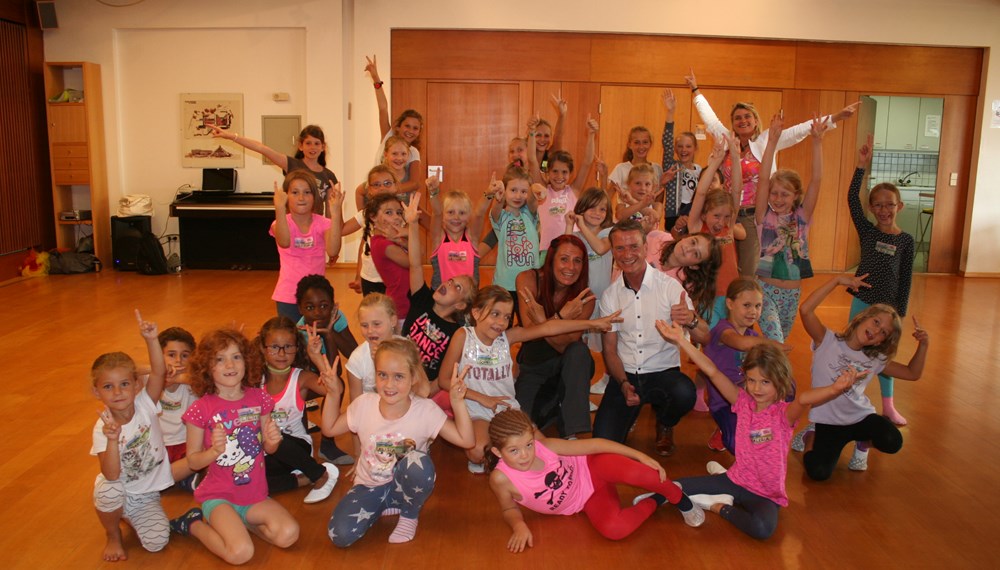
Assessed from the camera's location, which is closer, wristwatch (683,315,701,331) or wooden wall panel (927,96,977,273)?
wristwatch (683,315,701,331)

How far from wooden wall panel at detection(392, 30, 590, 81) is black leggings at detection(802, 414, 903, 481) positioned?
6.64m

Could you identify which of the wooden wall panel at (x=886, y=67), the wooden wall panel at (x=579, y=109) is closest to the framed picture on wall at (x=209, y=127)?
the wooden wall panel at (x=579, y=109)

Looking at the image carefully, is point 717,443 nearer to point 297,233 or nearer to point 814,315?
point 814,315

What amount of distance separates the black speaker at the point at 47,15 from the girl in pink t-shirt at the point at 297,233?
22.5ft

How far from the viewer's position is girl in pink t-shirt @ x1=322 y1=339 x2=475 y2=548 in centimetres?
305

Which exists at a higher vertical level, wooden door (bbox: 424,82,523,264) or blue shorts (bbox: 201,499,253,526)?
wooden door (bbox: 424,82,523,264)

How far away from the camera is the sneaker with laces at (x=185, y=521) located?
3.03m

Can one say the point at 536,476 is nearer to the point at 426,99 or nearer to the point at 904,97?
the point at 426,99

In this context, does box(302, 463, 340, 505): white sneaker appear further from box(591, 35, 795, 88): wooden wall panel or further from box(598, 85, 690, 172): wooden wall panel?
box(591, 35, 795, 88): wooden wall panel

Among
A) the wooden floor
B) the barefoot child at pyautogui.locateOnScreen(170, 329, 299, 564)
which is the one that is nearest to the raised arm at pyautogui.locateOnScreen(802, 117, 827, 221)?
the wooden floor

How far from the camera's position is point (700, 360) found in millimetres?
3270

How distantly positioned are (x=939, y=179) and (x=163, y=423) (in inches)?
392

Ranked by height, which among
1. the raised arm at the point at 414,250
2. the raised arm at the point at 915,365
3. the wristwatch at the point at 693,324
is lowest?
the raised arm at the point at 915,365

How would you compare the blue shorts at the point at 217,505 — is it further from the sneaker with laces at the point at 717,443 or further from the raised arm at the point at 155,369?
the sneaker with laces at the point at 717,443
